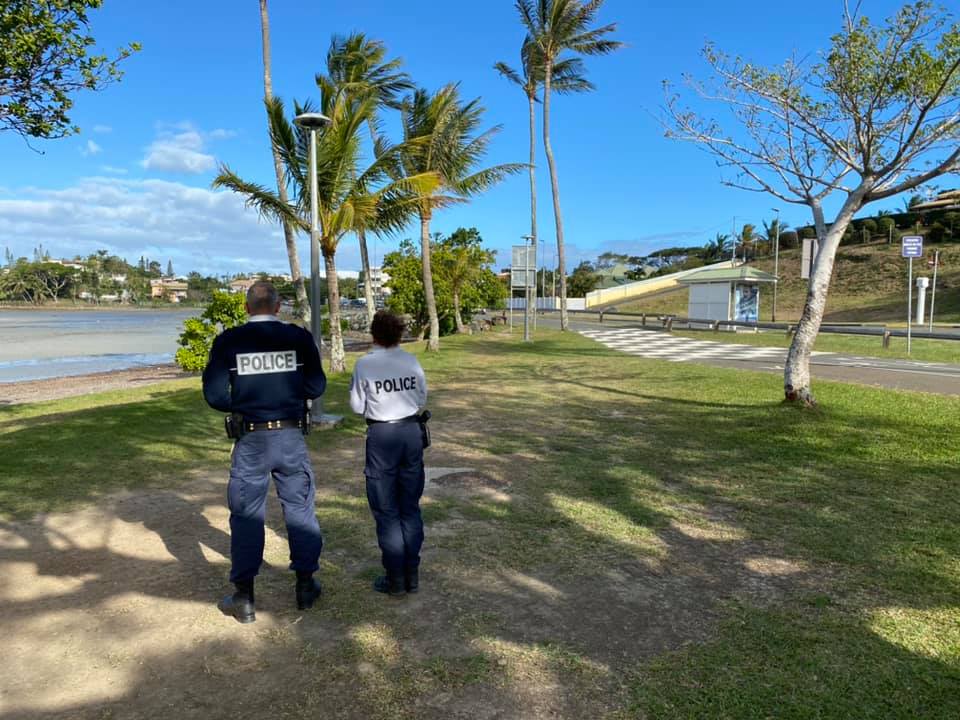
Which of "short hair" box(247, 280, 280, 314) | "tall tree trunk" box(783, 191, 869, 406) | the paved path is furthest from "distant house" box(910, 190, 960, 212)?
"short hair" box(247, 280, 280, 314)

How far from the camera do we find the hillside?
46447mm

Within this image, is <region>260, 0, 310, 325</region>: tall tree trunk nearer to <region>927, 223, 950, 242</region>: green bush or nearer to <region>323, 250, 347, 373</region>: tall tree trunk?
<region>323, 250, 347, 373</region>: tall tree trunk

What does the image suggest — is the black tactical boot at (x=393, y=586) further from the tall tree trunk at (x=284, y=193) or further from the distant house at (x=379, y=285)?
the distant house at (x=379, y=285)

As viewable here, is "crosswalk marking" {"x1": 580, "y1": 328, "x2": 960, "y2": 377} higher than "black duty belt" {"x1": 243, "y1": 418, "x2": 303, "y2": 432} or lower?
lower

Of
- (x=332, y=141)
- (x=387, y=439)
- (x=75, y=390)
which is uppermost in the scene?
(x=332, y=141)

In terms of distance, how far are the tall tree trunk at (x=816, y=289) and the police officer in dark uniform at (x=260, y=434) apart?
6911 mm

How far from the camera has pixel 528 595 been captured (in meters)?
3.53

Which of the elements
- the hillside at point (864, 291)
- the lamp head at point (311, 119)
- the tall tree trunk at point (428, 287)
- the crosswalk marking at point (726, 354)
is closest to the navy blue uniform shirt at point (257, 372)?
the lamp head at point (311, 119)

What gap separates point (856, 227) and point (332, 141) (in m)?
74.0

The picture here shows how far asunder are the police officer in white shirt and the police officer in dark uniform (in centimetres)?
33

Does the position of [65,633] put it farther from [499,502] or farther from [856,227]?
[856,227]

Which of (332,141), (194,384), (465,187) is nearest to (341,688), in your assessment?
(332,141)

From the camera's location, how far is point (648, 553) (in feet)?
13.5

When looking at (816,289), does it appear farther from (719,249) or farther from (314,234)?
(719,249)
